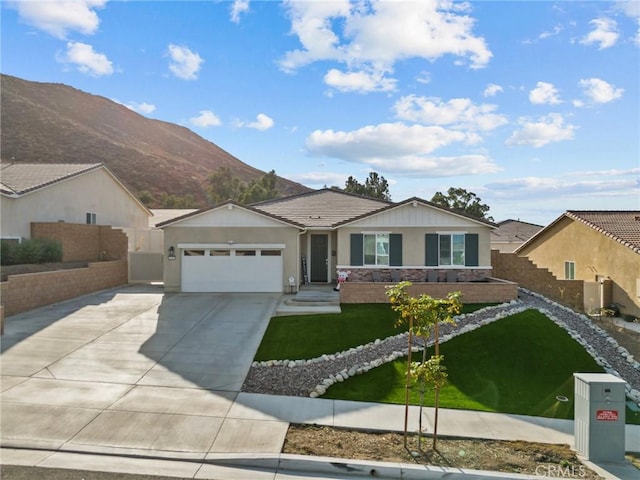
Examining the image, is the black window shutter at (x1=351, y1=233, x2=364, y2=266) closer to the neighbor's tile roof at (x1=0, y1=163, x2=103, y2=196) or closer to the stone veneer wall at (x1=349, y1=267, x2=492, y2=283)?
the stone veneer wall at (x1=349, y1=267, x2=492, y2=283)

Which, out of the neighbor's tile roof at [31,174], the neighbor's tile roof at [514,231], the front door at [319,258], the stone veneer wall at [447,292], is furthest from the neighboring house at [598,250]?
the neighbor's tile roof at [31,174]

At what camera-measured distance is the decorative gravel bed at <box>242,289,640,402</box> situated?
27.9 feet

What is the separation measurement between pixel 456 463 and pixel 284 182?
9927 cm

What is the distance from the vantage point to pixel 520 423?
725 cm

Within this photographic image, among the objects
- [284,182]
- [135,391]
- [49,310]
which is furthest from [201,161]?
[135,391]

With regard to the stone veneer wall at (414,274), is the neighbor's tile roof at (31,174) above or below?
above

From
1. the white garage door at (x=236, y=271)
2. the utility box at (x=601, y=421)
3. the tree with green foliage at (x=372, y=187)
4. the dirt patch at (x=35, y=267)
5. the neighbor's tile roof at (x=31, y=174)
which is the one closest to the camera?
the utility box at (x=601, y=421)

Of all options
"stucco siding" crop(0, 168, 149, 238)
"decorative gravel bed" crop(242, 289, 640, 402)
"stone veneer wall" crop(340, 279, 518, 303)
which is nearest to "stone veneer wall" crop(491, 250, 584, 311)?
"stone veneer wall" crop(340, 279, 518, 303)

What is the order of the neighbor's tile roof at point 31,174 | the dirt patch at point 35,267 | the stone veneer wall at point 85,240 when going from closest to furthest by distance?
the dirt patch at point 35,267
the neighbor's tile roof at point 31,174
the stone veneer wall at point 85,240

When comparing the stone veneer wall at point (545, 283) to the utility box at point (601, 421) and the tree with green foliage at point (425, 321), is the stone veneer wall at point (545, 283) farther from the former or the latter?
the tree with green foliage at point (425, 321)

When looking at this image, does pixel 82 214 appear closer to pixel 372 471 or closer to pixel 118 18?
pixel 118 18

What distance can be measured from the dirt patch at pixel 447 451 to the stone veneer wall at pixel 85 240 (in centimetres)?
1654

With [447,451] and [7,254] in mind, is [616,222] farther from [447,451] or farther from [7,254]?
[7,254]

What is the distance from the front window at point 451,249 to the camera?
667 inches
